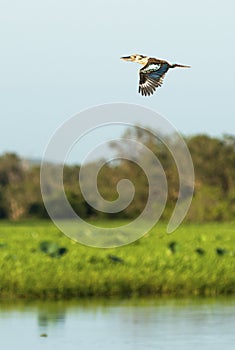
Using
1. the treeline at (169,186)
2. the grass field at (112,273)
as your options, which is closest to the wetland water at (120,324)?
the grass field at (112,273)

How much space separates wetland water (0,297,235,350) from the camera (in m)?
13.4

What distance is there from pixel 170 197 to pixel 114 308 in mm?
28495

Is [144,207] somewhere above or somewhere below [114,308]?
above

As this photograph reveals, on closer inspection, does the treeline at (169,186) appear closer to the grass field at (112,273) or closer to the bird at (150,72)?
the grass field at (112,273)

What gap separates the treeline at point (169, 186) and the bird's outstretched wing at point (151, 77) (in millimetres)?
31201

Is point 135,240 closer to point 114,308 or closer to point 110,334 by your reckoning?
point 114,308

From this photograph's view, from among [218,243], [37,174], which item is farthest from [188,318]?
[37,174]

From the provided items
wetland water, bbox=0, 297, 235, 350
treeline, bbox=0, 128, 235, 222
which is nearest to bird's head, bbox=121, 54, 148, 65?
wetland water, bbox=0, 297, 235, 350

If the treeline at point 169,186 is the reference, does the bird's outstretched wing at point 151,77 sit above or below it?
below

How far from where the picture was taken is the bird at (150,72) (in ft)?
33.9

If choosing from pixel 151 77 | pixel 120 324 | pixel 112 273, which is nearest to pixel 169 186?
pixel 112 273

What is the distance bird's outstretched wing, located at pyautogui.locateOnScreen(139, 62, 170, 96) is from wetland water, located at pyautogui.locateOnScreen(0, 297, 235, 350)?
3515 millimetres

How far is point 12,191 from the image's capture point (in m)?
50.0

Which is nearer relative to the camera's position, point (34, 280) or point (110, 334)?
point (110, 334)
